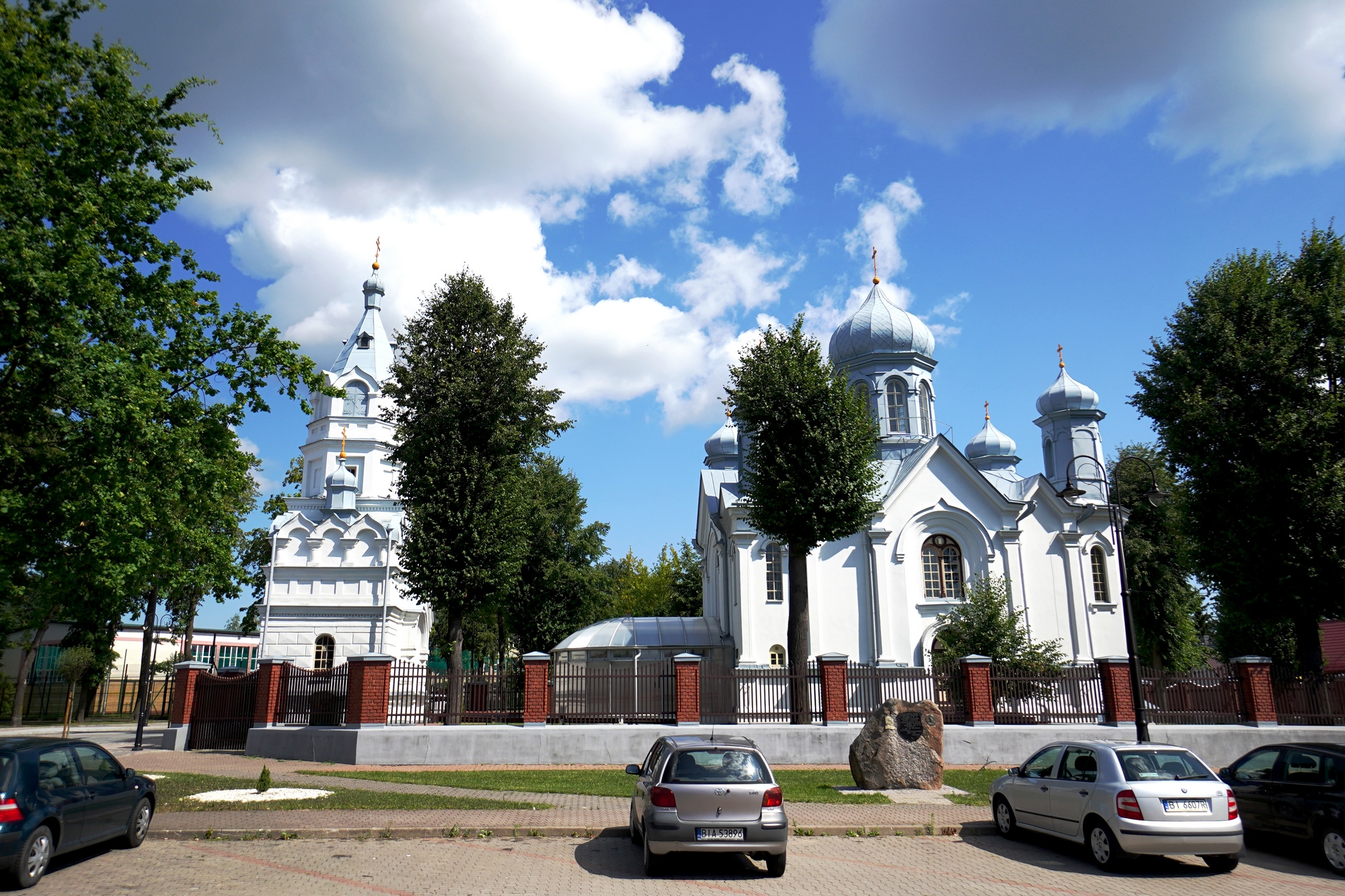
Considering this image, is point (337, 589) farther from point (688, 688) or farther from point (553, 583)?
point (688, 688)

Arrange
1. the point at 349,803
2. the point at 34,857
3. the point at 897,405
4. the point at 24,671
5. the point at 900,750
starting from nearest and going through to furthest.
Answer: the point at 34,857, the point at 349,803, the point at 900,750, the point at 897,405, the point at 24,671

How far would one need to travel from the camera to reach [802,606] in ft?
71.9

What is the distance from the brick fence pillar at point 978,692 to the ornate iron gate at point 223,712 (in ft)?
57.0

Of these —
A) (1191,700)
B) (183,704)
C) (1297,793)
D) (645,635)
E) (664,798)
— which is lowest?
(1297,793)

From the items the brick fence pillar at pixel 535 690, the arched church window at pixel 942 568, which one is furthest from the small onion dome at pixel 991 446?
the brick fence pillar at pixel 535 690

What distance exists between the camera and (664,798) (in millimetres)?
8555

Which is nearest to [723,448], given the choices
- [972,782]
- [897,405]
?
[897,405]

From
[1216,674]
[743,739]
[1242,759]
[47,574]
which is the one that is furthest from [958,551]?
[47,574]

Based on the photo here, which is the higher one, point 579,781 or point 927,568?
point 927,568

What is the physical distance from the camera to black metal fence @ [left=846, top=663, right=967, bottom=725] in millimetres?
19359

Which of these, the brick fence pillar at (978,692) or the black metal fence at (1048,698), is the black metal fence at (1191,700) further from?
the brick fence pillar at (978,692)

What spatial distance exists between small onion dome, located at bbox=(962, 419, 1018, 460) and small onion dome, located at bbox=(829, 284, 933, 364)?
7.59 meters

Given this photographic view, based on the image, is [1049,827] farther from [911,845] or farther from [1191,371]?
[1191,371]

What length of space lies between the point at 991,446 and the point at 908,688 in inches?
918
